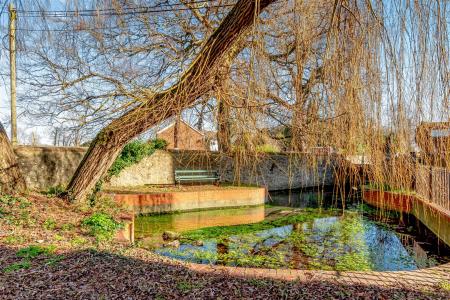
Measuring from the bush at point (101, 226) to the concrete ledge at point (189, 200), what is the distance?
10.1 ft

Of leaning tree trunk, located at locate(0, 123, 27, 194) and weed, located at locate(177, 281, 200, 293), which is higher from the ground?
leaning tree trunk, located at locate(0, 123, 27, 194)

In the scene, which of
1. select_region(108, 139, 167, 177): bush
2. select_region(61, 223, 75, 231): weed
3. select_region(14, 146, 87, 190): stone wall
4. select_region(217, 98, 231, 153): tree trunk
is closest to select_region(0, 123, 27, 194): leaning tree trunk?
select_region(61, 223, 75, 231): weed

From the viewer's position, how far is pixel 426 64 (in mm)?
1494

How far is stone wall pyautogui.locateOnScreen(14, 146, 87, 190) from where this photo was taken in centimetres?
883

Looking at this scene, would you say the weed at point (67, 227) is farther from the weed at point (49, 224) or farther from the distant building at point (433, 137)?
the distant building at point (433, 137)

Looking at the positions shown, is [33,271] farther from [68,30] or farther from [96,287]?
[68,30]

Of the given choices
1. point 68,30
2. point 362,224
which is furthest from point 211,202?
point 68,30

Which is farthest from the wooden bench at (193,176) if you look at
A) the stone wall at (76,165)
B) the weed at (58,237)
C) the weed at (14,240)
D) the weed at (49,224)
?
the weed at (14,240)

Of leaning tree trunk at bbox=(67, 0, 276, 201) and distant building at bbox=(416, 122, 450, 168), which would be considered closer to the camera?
distant building at bbox=(416, 122, 450, 168)

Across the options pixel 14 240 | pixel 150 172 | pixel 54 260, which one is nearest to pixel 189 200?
pixel 150 172

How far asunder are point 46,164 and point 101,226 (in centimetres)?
580

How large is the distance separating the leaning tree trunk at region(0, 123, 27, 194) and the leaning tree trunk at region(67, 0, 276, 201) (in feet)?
2.63

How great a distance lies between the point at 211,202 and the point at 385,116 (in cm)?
787

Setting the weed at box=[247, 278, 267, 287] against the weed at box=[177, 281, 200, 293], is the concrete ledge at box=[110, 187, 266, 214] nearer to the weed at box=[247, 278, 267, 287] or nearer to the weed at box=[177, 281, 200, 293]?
the weed at box=[177, 281, 200, 293]
